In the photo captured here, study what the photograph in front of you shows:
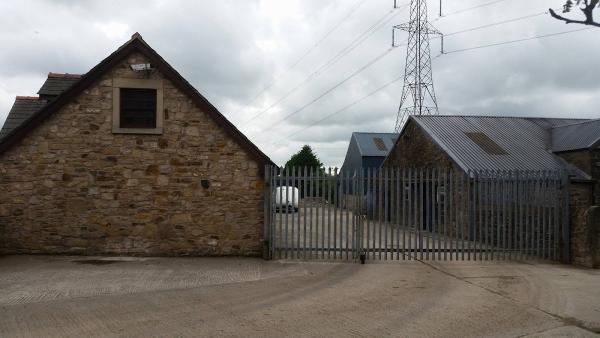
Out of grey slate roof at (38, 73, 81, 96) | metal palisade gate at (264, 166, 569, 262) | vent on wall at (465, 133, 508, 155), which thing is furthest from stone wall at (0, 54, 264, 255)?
vent on wall at (465, 133, 508, 155)

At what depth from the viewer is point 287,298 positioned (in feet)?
25.9

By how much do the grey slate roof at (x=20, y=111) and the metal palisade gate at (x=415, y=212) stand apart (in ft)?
26.1

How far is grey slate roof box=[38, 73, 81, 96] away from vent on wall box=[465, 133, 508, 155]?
15.0m

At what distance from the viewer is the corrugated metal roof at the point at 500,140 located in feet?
59.5

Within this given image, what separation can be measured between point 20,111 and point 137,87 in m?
5.44

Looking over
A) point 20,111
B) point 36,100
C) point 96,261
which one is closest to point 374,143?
point 36,100

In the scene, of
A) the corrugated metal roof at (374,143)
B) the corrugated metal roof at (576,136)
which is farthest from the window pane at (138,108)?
the corrugated metal roof at (374,143)

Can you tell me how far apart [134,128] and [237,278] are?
4.70 m

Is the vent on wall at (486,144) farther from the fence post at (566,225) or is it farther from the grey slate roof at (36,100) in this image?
the grey slate roof at (36,100)

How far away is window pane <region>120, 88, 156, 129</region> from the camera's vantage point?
1174 cm

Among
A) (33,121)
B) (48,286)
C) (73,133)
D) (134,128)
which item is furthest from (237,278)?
(33,121)

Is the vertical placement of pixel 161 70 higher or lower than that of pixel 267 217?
higher

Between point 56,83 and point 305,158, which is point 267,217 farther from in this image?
point 305,158

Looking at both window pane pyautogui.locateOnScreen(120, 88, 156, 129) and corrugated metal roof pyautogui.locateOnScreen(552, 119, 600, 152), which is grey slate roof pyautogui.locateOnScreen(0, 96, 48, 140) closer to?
window pane pyautogui.locateOnScreen(120, 88, 156, 129)
